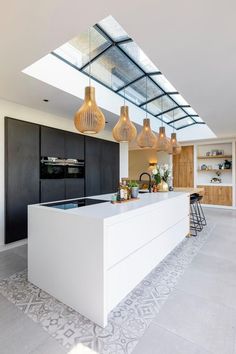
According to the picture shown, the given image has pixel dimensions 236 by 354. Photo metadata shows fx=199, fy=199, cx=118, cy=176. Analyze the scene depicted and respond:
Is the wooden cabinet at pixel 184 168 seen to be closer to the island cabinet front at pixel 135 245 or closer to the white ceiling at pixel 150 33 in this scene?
the white ceiling at pixel 150 33

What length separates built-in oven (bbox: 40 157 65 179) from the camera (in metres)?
3.86

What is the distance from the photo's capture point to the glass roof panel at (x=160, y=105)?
5341 mm

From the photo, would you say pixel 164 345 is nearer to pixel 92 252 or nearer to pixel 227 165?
pixel 92 252

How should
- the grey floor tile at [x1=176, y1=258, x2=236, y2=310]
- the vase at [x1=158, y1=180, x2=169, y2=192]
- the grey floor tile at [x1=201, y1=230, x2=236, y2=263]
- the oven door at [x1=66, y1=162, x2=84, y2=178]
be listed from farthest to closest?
the oven door at [x1=66, y1=162, x2=84, y2=178]
the vase at [x1=158, y1=180, x2=169, y2=192]
the grey floor tile at [x1=201, y1=230, x2=236, y2=263]
the grey floor tile at [x1=176, y1=258, x2=236, y2=310]

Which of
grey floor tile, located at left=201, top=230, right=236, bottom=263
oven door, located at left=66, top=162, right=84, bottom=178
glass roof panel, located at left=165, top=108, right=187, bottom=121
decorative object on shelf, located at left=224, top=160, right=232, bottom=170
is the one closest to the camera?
grey floor tile, located at left=201, top=230, right=236, bottom=263

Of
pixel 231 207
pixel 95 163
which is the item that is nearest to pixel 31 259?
pixel 95 163

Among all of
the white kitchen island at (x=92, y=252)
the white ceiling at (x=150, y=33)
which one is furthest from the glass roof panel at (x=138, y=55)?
the white kitchen island at (x=92, y=252)

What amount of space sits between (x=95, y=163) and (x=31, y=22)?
11.3 feet

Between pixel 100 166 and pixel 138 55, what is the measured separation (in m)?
2.64

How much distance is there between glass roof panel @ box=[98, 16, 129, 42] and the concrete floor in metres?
3.46

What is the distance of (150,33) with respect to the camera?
186cm

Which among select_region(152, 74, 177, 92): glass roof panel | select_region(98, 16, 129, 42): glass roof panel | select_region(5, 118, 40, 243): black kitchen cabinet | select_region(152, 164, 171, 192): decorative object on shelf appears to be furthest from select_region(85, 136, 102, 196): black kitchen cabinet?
select_region(98, 16, 129, 42): glass roof panel

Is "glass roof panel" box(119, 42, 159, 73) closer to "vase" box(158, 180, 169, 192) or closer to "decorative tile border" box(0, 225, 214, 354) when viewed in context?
"vase" box(158, 180, 169, 192)

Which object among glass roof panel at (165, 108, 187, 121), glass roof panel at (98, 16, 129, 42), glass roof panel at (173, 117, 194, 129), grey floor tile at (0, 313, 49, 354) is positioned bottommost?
grey floor tile at (0, 313, 49, 354)
